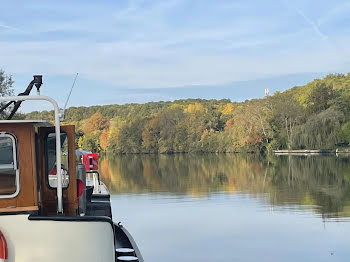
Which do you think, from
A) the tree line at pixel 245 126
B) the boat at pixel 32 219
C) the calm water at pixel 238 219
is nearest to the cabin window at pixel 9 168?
the boat at pixel 32 219

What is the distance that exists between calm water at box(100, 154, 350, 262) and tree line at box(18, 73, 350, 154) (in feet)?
93.4

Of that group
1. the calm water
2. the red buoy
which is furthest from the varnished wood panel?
the calm water

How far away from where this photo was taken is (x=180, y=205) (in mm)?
20297

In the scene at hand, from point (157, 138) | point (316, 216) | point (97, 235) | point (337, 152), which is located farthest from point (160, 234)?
point (157, 138)

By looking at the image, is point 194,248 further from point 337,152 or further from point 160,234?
point 337,152

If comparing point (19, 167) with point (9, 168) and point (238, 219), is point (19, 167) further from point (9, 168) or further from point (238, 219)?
point (238, 219)

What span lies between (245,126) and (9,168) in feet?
221

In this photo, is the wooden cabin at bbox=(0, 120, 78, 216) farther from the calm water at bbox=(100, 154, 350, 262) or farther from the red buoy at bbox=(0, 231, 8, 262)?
the calm water at bbox=(100, 154, 350, 262)

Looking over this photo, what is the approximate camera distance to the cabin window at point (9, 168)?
4926 millimetres

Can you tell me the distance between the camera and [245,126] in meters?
71.3

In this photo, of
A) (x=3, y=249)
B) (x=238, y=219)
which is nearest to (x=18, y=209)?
(x=3, y=249)

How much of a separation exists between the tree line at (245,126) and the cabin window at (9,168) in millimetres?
46707

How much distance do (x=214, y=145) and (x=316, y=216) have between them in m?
61.5

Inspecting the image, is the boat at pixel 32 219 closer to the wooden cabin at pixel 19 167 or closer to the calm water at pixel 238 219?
the wooden cabin at pixel 19 167
